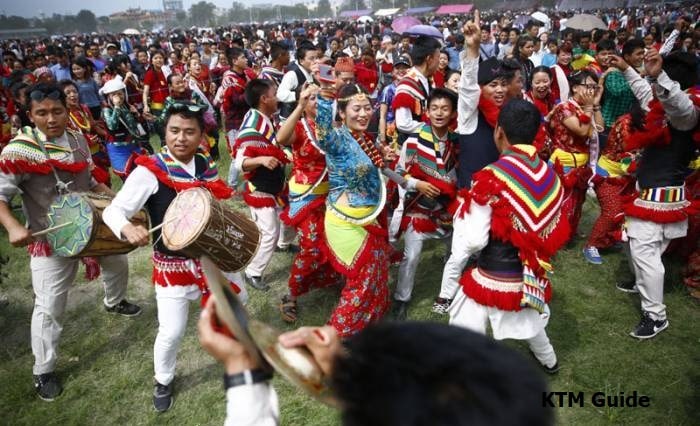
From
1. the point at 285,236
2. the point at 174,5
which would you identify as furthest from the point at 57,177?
the point at 174,5

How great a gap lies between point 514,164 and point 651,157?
1.60 metres

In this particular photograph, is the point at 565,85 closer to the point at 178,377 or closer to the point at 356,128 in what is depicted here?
the point at 356,128

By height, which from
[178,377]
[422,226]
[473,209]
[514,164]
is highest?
[514,164]

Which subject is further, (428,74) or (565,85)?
(565,85)

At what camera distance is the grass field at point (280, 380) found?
10.4 ft

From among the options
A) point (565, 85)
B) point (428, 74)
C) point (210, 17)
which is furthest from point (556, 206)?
point (210, 17)

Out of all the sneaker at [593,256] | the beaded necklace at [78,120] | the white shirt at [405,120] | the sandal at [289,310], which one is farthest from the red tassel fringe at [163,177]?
the sneaker at [593,256]

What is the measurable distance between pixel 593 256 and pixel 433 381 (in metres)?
4.67

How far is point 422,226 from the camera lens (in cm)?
397

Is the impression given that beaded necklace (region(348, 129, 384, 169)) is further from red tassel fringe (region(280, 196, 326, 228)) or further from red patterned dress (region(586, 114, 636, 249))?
red patterned dress (region(586, 114, 636, 249))

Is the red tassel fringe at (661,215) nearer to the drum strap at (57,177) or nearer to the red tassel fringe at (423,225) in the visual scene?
the red tassel fringe at (423,225)

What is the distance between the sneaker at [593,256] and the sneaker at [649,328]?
1210 mm

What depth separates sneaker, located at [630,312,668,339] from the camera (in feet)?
11.9

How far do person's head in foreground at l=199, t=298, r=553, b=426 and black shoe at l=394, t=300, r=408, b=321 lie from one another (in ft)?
10.3
